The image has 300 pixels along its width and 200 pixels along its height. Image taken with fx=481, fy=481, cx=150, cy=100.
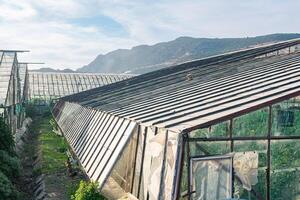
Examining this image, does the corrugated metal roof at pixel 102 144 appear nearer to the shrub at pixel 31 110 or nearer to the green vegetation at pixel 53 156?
the green vegetation at pixel 53 156

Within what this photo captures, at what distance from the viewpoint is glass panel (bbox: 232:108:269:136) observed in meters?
10.7

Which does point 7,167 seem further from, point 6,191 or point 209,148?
point 209,148

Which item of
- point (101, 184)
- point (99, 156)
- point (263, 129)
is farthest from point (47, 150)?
point (263, 129)

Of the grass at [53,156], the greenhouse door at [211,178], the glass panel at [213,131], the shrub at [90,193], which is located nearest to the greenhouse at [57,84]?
the grass at [53,156]

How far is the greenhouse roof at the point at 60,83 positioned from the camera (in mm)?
71375

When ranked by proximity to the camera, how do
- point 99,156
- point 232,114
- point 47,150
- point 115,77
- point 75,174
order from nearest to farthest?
point 232,114 < point 99,156 < point 75,174 < point 47,150 < point 115,77

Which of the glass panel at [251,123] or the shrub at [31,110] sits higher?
the glass panel at [251,123]

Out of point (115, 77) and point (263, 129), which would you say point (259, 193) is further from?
point (115, 77)

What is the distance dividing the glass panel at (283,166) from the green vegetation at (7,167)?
9877 mm

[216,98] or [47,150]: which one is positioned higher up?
[216,98]

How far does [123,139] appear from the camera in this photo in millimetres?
14469

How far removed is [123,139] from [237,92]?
3.70m

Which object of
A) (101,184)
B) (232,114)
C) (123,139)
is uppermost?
(232,114)

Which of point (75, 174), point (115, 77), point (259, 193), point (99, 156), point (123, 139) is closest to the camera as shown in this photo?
point (259, 193)
